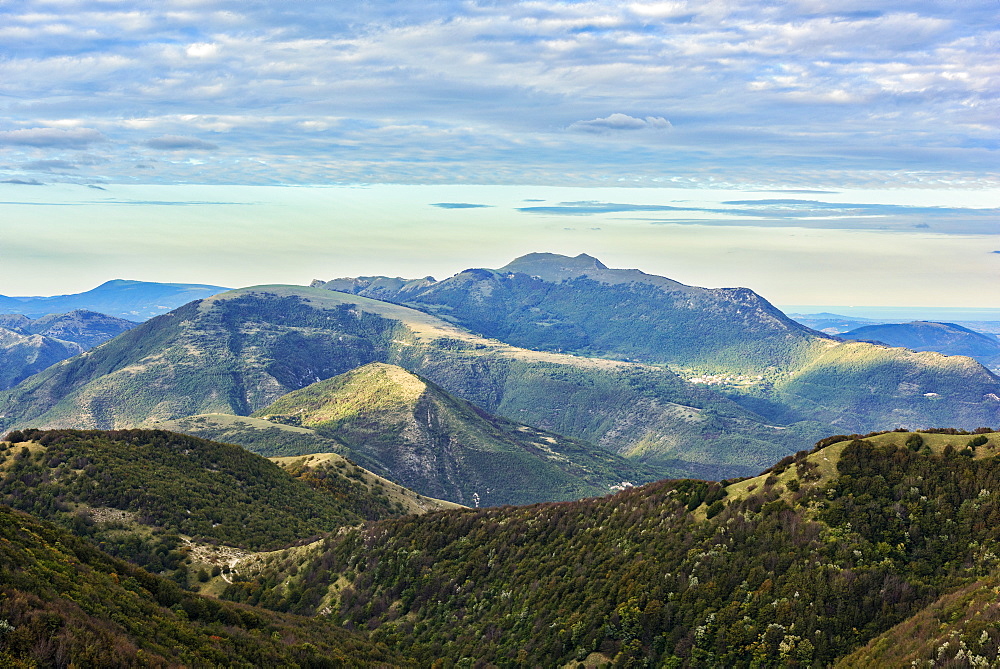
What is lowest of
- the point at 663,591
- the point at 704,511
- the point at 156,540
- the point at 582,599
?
the point at 156,540

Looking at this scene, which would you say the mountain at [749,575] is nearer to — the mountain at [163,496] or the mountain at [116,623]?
the mountain at [116,623]

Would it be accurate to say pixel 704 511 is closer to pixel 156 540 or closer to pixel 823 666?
pixel 823 666

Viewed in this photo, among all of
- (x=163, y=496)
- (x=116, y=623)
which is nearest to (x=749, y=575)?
(x=116, y=623)

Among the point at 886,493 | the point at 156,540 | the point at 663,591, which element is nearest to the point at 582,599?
the point at 663,591

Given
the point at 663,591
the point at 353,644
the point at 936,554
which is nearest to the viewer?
the point at 936,554

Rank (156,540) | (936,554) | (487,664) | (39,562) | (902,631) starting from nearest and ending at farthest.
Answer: (902,631) < (39,562) < (936,554) < (487,664) < (156,540)

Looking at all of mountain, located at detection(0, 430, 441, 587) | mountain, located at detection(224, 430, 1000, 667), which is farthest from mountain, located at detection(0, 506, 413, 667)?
mountain, located at detection(0, 430, 441, 587)

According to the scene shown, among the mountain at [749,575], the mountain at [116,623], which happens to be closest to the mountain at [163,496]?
the mountain at [749,575]
